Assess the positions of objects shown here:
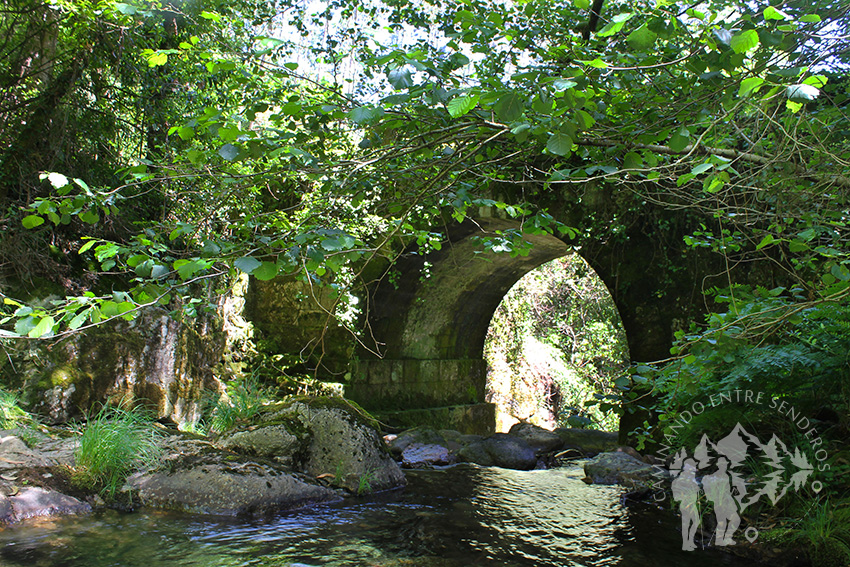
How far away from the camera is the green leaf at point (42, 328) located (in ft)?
5.12

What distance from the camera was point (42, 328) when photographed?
1570mm

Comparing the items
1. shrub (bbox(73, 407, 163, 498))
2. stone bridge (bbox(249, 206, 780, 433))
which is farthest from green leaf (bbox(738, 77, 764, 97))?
shrub (bbox(73, 407, 163, 498))

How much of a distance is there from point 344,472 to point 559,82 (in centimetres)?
396

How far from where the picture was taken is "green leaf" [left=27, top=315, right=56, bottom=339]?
1.56m

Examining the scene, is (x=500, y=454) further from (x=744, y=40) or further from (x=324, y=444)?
(x=744, y=40)

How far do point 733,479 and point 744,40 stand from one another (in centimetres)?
295

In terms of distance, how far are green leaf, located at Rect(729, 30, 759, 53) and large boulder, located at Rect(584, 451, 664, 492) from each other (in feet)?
13.6

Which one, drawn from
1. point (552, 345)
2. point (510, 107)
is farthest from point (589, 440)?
point (510, 107)

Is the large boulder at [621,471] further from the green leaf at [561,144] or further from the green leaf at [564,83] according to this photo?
the green leaf at [564,83]

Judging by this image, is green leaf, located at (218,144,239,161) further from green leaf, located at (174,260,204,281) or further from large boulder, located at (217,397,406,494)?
large boulder, located at (217,397,406,494)

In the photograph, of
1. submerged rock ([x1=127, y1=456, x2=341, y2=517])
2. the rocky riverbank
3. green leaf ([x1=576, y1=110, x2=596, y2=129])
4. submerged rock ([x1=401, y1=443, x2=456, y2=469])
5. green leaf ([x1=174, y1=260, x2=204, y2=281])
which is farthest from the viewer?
submerged rock ([x1=401, y1=443, x2=456, y2=469])

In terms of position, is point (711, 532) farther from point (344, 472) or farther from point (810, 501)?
point (344, 472)

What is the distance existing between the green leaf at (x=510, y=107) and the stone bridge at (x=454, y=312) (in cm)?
358

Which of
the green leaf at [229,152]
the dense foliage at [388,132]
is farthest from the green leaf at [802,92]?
the green leaf at [229,152]
